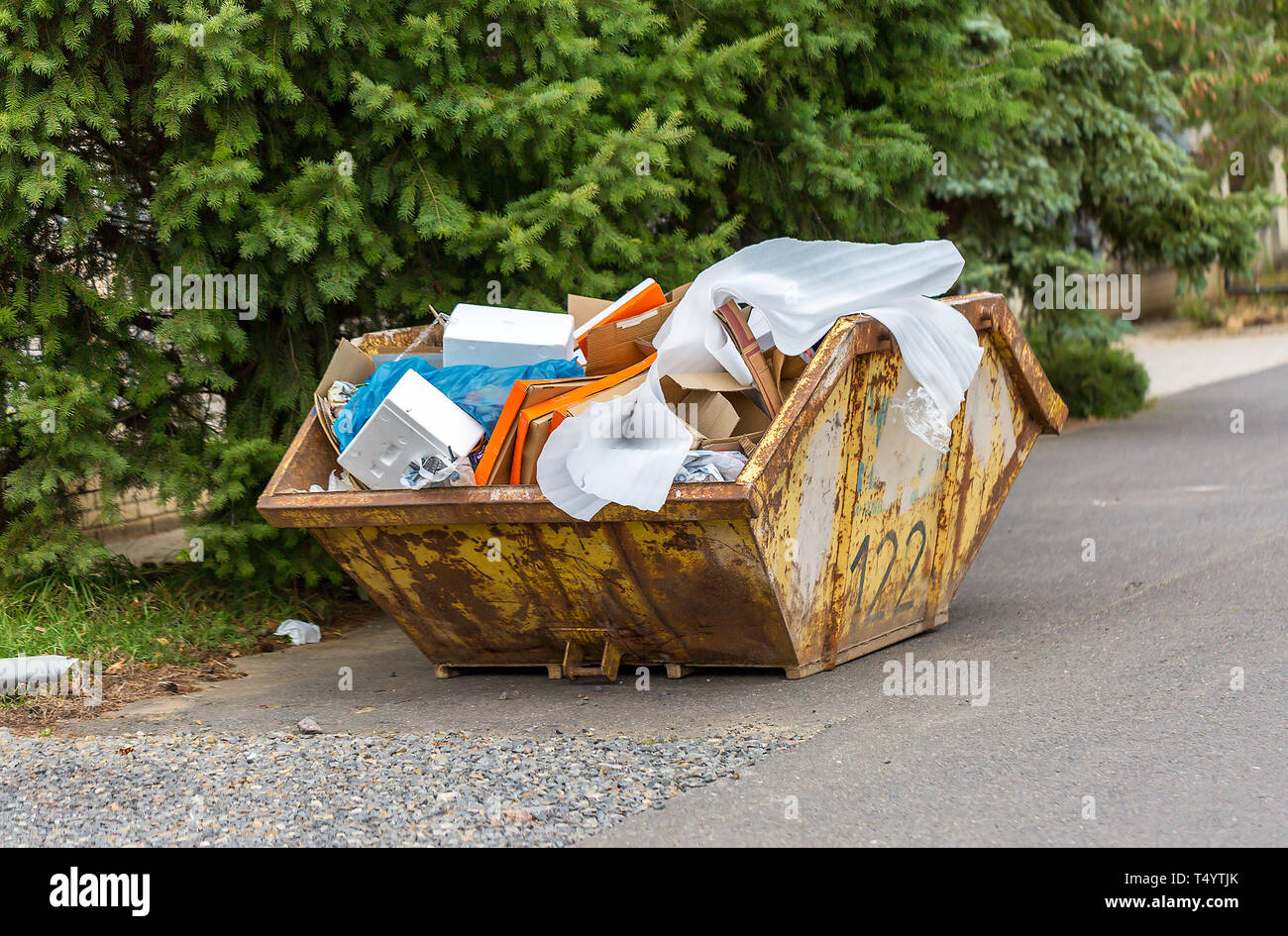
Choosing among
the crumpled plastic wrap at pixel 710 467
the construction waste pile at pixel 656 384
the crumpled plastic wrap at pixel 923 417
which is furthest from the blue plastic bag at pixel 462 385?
the crumpled plastic wrap at pixel 923 417

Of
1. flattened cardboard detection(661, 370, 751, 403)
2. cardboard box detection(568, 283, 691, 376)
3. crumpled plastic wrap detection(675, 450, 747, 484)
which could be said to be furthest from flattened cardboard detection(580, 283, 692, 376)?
crumpled plastic wrap detection(675, 450, 747, 484)

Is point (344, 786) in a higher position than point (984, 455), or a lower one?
lower

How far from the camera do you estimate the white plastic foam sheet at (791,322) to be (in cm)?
426

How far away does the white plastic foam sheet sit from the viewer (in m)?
4.26

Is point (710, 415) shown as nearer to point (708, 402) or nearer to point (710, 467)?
point (708, 402)

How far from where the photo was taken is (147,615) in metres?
5.90

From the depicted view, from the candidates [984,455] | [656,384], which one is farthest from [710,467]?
[984,455]

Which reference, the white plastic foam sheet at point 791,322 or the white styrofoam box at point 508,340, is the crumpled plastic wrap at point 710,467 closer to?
the white plastic foam sheet at point 791,322

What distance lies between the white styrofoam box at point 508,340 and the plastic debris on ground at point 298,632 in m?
1.70

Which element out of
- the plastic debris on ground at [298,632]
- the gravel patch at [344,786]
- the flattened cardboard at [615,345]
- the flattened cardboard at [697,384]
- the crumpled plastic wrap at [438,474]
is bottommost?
the gravel patch at [344,786]

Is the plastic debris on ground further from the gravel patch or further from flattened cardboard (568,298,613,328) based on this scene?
flattened cardboard (568,298,613,328)

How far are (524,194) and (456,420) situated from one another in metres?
1.96

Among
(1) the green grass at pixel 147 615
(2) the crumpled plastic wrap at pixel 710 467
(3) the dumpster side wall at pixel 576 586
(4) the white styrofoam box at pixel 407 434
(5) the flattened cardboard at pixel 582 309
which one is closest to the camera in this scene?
(2) the crumpled plastic wrap at pixel 710 467

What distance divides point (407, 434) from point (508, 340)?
0.71 m
